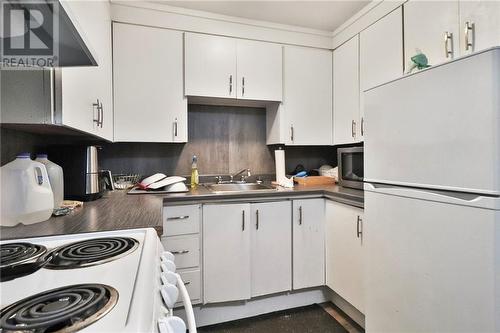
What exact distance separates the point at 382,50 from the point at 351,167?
873 mm

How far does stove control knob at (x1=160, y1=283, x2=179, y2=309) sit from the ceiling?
202cm

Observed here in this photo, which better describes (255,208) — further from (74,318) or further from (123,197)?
(74,318)

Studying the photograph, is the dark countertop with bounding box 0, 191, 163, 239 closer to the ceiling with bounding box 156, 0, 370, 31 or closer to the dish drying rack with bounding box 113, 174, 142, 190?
the dish drying rack with bounding box 113, 174, 142, 190

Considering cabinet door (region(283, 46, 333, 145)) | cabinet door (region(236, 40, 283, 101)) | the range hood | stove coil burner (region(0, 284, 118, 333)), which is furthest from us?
cabinet door (region(283, 46, 333, 145))

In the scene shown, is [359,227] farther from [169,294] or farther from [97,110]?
[97,110]

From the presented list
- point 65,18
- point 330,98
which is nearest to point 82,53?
point 65,18

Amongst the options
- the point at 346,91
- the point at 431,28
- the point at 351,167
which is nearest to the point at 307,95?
the point at 346,91

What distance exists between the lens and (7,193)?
969mm

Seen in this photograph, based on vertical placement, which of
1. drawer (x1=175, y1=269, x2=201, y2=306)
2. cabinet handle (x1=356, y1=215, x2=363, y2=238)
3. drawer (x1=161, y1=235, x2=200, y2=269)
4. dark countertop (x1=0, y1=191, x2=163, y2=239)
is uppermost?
dark countertop (x1=0, y1=191, x2=163, y2=239)

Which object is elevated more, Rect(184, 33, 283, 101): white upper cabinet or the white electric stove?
Rect(184, 33, 283, 101): white upper cabinet

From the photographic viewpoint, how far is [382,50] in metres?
1.92

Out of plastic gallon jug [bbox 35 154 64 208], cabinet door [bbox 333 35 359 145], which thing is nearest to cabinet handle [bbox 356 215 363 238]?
cabinet door [bbox 333 35 359 145]

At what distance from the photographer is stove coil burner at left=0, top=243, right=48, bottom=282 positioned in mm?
636

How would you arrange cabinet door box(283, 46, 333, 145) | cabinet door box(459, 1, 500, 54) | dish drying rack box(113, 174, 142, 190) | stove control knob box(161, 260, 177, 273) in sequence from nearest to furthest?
stove control knob box(161, 260, 177, 273) → cabinet door box(459, 1, 500, 54) → dish drying rack box(113, 174, 142, 190) → cabinet door box(283, 46, 333, 145)
